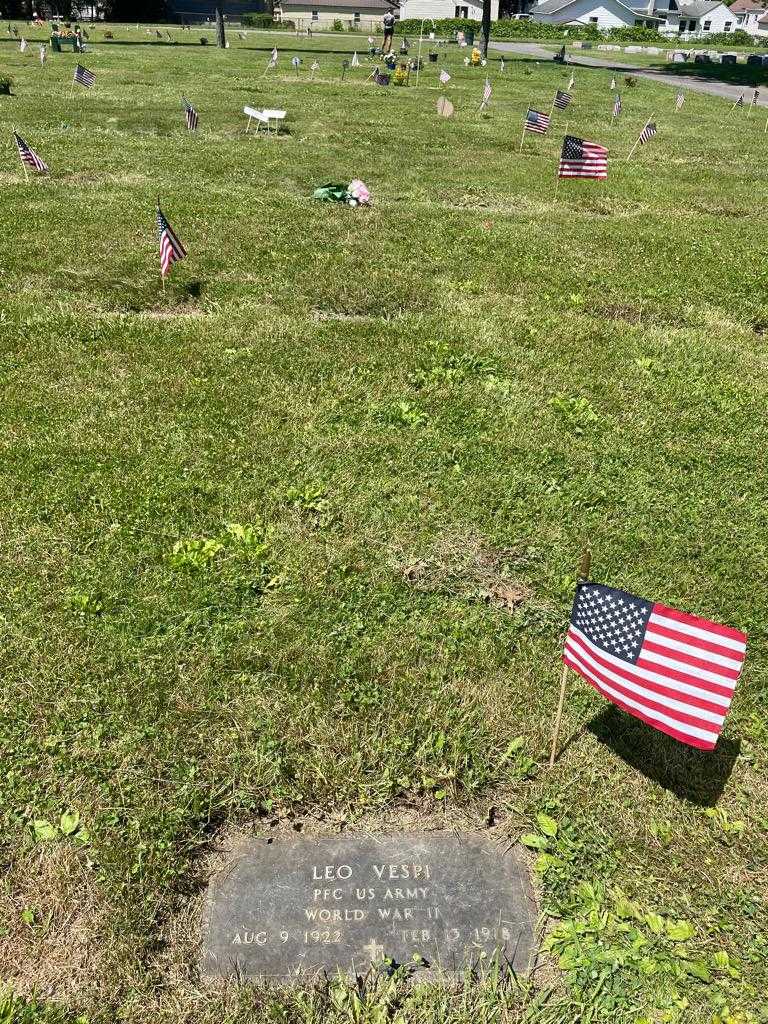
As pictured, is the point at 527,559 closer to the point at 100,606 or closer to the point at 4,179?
the point at 100,606

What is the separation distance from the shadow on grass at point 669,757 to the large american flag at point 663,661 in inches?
Answer: 28.3

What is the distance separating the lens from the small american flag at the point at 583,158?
13469mm

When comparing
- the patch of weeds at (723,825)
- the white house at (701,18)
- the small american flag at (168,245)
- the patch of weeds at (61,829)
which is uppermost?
the white house at (701,18)

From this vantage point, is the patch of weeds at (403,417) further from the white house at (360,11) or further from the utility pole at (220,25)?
the white house at (360,11)

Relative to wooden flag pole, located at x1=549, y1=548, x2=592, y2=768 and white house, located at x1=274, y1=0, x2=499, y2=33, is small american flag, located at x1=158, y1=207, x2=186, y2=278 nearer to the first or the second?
wooden flag pole, located at x1=549, y1=548, x2=592, y2=768

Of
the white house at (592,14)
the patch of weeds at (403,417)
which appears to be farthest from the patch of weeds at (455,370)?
the white house at (592,14)

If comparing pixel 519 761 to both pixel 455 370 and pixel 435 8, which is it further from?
pixel 435 8

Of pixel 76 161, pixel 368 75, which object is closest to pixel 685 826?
pixel 76 161

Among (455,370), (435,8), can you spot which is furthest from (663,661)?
(435,8)

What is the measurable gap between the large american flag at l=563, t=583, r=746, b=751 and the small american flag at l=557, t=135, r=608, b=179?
1216 cm

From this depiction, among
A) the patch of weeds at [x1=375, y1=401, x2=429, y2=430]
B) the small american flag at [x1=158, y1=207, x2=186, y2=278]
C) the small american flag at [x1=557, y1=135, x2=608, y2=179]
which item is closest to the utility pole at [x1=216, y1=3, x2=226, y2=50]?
the small american flag at [x1=557, y1=135, x2=608, y2=179]

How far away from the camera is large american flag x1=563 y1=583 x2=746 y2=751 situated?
3.60m

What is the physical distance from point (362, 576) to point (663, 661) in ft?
8.26

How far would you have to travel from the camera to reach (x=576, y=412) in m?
7.88
